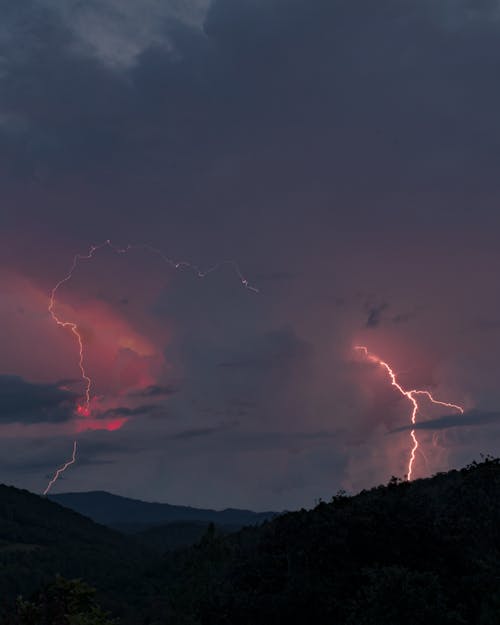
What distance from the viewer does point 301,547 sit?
39156 mm

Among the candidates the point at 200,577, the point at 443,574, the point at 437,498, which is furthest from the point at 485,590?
the point at 200,577

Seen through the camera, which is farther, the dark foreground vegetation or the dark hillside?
the dark hillside

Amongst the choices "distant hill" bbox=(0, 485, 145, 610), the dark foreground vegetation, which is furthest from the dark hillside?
"distant hill" bbox=(0, 485, 145, 610)

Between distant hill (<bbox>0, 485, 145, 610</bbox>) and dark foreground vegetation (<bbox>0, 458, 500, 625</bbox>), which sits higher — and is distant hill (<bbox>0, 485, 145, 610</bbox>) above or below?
above

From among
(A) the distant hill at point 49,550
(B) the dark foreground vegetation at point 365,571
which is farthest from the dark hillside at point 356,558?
(A) the distant hill at point 49,550

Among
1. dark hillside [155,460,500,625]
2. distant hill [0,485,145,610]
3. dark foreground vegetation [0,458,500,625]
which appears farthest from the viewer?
distant hill [0,485,145,610]

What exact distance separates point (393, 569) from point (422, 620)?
190cm

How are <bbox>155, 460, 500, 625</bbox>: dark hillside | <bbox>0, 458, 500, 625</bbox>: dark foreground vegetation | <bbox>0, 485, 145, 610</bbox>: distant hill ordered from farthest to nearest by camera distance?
<bbox>0, 485, 145, 610</bbox>: distant hill < <bbox>155, 460, 500, 625</bbox>: dark hillside < <bbox>0, 458, 500, 625</bbox>: dark foreground vegetation

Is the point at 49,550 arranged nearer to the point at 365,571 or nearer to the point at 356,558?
the point at 356,558

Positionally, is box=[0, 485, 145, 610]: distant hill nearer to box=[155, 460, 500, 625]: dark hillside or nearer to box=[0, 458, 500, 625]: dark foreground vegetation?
box=[155, 460, 500, 625]: dark hillside

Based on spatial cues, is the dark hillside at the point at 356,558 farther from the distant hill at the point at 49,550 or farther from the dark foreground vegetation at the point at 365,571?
the distant hill at the point at 49,550

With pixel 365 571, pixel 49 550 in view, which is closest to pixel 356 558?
pixel 365 571

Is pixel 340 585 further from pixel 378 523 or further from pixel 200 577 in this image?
pixel 200 577

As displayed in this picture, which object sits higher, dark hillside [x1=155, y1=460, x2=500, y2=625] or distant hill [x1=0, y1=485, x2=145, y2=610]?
distant hill [x1=0, y1=485, x2=145, y2=610]
